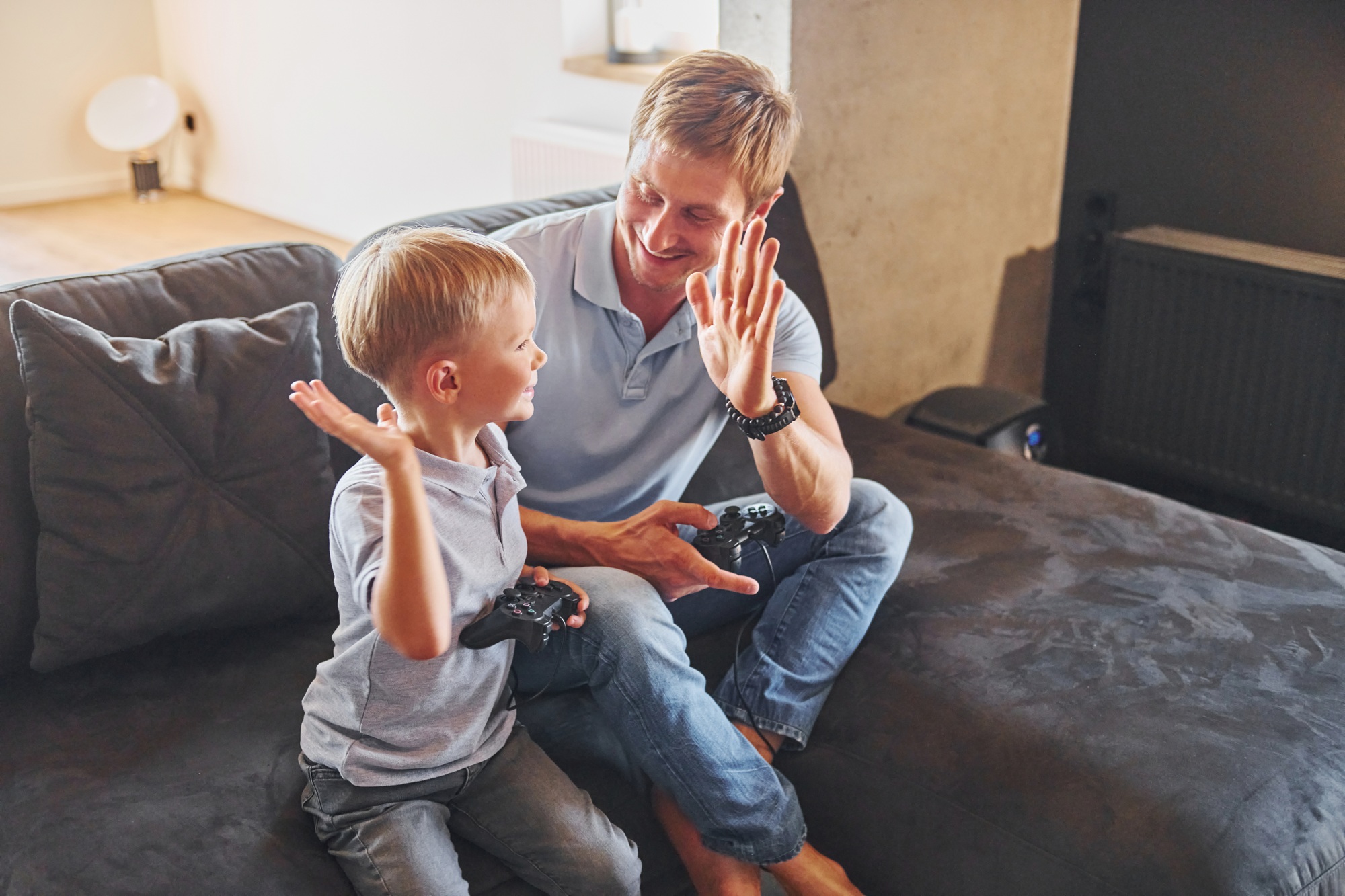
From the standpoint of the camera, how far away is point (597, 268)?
1.48m

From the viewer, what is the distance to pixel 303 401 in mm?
898

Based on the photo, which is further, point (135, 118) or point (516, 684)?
point (135, 118)

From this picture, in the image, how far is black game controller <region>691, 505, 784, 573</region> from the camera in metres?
1.37

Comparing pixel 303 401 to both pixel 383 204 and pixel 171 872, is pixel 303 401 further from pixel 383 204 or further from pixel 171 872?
pixel 383 204

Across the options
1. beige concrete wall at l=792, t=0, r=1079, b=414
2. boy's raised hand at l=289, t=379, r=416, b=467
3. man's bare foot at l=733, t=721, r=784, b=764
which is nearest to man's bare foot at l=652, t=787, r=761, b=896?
man's bare foot at l=733, t=721, r=784, b=764

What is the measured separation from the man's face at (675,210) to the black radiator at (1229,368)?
1.52 m

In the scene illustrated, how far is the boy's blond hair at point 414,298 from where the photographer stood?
109 centimetres

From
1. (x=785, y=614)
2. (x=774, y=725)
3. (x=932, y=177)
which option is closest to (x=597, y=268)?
(x=785, y=614)

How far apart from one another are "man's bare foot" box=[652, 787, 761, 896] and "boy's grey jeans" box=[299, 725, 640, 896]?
0.09 m

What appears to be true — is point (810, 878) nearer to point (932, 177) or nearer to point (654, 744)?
point (654, 744)

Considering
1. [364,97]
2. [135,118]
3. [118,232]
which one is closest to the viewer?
[364,97]

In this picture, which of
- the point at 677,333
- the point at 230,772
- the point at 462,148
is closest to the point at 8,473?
the point at 230,772

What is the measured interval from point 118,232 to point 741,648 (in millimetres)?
4452

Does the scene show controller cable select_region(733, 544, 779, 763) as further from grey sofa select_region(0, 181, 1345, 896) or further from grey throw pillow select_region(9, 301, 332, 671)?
grey throw pillow select_region(9, 301, 332, 671)
